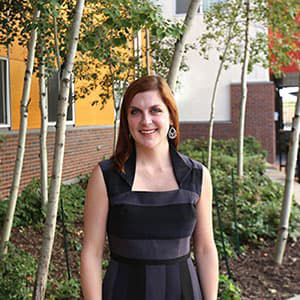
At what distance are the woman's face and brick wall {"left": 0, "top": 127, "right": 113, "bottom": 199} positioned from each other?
704 cm

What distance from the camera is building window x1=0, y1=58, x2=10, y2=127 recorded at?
9227 millimetres

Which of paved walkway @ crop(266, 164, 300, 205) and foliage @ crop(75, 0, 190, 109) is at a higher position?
foliage @ crop(75, 0, 190, 109)

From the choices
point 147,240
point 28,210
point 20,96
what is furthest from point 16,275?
point 20,96

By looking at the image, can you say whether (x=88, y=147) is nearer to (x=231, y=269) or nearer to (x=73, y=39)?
(x=231, y=269)

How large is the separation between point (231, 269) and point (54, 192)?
279 centimetres

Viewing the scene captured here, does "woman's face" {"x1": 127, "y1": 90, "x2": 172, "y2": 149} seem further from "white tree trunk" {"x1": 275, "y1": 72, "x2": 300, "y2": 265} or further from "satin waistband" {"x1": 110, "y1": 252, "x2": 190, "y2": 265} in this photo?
"white tree trunk" {"x1": 275, "y1": 72, "x2": 300, "y2": 265}

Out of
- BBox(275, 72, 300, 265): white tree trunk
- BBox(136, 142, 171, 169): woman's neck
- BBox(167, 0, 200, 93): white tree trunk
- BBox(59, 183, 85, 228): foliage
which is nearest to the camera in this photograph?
BBox(136, 142, 171, 169): woman's neck

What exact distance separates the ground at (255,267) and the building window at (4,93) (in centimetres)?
266

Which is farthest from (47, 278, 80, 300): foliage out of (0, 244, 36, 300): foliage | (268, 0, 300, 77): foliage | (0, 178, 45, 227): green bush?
(268, 0, 300, 77): foliage

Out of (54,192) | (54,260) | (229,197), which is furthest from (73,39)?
(229,197)

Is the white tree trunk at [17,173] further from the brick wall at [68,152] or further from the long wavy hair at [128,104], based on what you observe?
the brick wall at [68,152]

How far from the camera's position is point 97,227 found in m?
2.20

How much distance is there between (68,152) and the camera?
11.6 m

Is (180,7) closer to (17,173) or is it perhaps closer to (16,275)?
(17,173)
